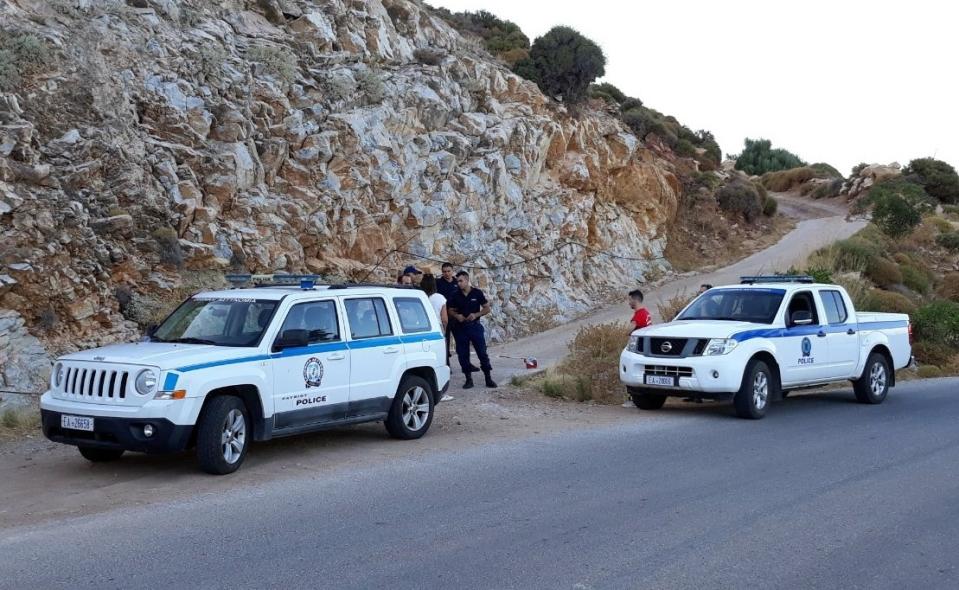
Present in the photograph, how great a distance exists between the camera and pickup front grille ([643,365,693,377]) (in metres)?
12.4

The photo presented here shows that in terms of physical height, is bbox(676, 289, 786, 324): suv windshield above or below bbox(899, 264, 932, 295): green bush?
below

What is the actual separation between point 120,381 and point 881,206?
38.2 metres

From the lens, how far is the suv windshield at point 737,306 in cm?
1330

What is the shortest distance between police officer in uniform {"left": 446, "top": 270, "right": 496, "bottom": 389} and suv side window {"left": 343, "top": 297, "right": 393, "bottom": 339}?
13.0 ft

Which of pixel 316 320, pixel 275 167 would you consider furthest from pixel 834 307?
pixel 275 167

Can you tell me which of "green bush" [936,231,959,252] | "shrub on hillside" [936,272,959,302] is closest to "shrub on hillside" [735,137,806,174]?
"green bush" [936,231,959,252]

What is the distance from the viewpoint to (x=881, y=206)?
39.8 m

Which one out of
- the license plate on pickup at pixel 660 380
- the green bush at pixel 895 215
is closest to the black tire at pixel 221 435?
the license plate on pickup at pixel 660 380

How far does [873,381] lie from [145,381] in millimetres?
11418

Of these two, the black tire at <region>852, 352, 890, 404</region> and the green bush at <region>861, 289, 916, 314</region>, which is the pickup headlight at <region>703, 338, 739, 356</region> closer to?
the black tire at <region>852, 352, 890, 404</region>

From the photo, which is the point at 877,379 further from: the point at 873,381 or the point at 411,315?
the point at 411,315

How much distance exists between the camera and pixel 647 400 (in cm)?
→ 1358

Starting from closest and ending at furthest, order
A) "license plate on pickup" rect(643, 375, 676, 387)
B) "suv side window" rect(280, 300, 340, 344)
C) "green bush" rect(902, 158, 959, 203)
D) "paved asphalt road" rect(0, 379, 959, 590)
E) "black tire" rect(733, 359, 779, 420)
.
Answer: "paved asphalt road" rect(0, 379, 959, 590) < "suv side window" rect(280, 300, 340, 344) < "black tire" rect(733, 359, 779, 420) < "license plate on pickup" rect(643, 375, 676, 387) < "green bush" rect(902, 158, 959, 203)

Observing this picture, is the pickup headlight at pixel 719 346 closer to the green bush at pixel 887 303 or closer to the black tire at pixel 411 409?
the black tire at pixel 411 409
